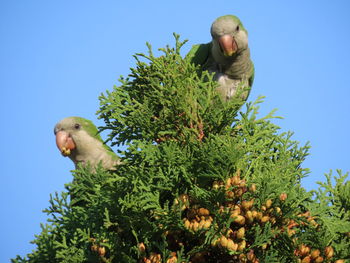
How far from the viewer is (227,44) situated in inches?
283

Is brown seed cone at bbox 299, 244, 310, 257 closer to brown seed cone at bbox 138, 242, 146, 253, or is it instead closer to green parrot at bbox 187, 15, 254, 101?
brown seed cone at bbox 138, 242, 146, 253

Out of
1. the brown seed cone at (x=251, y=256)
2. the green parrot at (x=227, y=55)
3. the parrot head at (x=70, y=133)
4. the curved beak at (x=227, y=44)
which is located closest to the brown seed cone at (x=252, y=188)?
→ the brown seed cone at (x=251, y=256)

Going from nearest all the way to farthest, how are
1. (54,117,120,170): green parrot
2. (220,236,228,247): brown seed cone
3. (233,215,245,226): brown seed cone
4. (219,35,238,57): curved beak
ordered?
(220,236,228,247): brown seed cone → (233,215,245,226): brown seed cone → (219,35,238,57): curved beak → (54,117,120,170): green parrot

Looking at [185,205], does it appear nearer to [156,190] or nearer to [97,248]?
[156,190]

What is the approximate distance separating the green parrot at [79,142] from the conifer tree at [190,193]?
5.86 feet

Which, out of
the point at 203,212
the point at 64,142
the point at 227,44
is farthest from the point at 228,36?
the point at 203,212

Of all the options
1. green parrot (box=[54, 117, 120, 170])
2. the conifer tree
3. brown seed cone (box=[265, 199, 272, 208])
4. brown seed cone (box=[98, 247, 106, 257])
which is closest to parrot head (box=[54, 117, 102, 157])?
green parrot (box=[54, 117, 120, 170])

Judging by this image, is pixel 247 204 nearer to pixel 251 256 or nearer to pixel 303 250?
pixel 251 256

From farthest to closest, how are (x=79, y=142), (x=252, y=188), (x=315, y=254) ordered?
1. (x=79, y=142)
2. (x=315, y=254)
3. (x=252, y=188)

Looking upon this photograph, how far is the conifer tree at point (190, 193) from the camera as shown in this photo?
4.71 meters

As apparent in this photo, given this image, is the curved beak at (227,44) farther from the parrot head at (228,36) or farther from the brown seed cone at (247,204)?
the brown seed cone at (247,204)

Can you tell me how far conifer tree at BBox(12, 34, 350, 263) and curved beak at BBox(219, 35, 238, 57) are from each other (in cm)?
155

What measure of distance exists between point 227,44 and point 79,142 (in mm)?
2760

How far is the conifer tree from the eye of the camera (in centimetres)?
471
